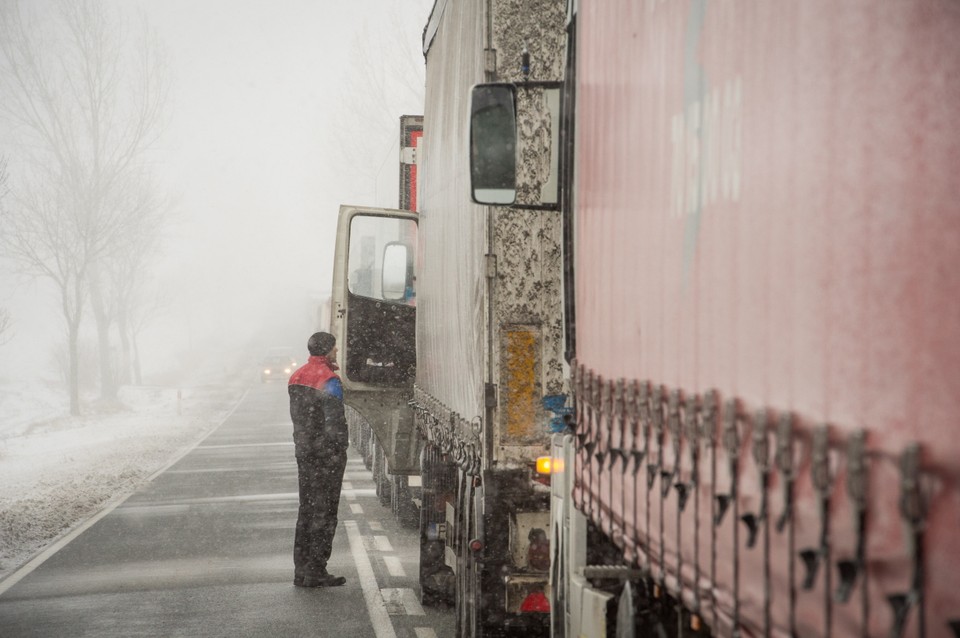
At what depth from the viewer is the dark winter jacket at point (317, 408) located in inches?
372

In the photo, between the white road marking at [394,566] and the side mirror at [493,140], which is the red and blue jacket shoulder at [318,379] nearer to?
the white road marking at [394,566]

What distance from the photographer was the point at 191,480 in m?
18.1

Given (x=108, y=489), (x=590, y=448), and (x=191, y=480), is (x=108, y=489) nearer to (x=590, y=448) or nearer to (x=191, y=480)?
(x=191, y=480)

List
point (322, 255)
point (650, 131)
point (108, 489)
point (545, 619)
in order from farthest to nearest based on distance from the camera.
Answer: point (322, 255), point (108, 489), point (545, 619), point (650, 131)

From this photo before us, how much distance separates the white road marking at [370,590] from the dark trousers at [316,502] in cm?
45

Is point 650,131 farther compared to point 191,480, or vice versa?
point 191,480

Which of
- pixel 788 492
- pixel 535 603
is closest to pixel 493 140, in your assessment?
pixel 535 603

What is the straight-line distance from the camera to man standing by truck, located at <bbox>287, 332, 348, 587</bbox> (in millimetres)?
9422

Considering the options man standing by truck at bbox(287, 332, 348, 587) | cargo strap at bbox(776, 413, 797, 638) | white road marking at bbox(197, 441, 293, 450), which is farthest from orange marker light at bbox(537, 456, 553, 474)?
white road marking at bbox(197, 441, 293, 450)

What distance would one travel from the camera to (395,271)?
10.9 metres

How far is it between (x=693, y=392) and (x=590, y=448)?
4.30ft

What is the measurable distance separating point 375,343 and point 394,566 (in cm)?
235

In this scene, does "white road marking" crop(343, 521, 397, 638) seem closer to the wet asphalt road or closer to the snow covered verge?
the wet asphalt road

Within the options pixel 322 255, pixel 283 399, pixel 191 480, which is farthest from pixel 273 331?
pixel 191 480
